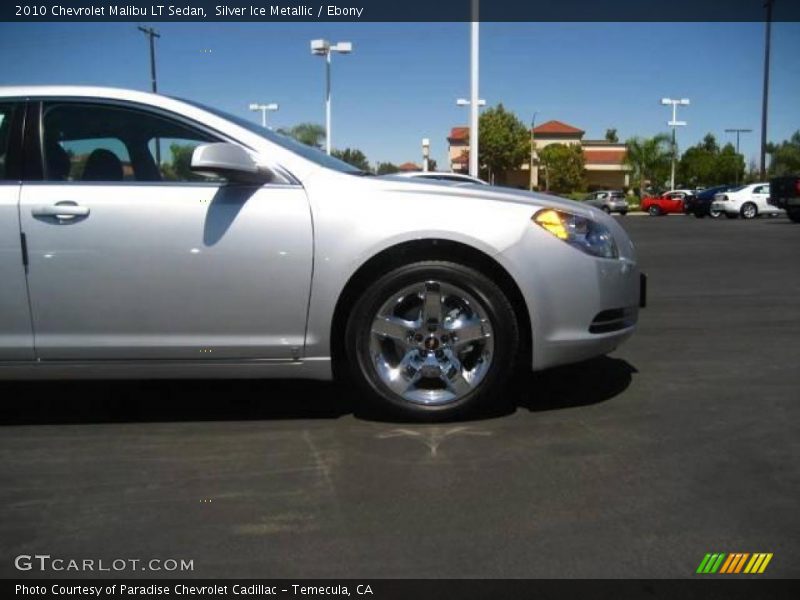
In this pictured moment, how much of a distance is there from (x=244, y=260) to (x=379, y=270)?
637 millimetres

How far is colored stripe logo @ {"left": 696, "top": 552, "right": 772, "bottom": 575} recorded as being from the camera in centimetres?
226

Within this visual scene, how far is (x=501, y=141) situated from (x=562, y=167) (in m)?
7.68

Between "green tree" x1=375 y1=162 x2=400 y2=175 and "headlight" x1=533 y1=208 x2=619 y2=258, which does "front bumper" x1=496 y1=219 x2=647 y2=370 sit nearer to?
"headlight" x1=533 y1=208 x2=619 y2=258

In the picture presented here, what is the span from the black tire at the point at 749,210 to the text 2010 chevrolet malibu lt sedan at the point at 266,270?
2864 cm

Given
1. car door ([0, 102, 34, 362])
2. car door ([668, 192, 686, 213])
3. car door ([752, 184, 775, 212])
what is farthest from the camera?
car door ([668, 192, 686, 213])

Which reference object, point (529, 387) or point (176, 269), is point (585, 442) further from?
point (176, 269)

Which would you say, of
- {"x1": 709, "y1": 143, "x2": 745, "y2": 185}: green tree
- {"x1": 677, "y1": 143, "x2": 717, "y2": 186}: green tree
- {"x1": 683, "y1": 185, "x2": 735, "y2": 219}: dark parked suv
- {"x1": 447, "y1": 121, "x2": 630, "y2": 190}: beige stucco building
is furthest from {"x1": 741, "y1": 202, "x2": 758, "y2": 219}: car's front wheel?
{"x1": 709, "y1": 143, "x2": 745, "y2": 185}: green tree

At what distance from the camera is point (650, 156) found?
74.8 m

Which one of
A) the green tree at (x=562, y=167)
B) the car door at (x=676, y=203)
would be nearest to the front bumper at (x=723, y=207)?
the car door at (x=676, y=203)

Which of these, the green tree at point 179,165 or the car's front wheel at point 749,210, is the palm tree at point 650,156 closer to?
the car's front wheel at point 749,210

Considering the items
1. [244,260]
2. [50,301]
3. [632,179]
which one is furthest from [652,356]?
[632,179]

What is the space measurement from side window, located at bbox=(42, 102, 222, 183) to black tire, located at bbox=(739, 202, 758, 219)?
2947 centimetres
